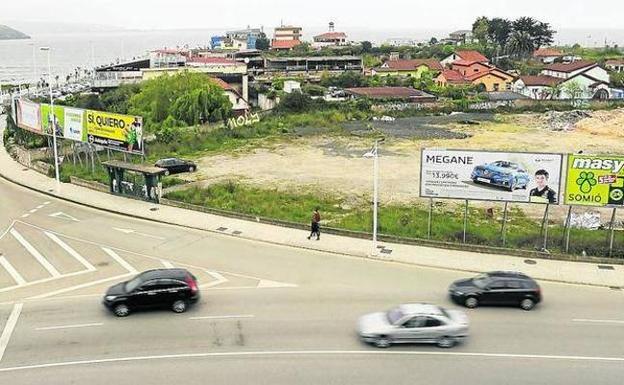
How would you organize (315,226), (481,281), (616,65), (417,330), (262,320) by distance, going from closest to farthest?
(417,330) → (262,320) → (481,281) → (315,226) → (616,65)

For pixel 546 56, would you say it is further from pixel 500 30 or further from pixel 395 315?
pixel 395 315

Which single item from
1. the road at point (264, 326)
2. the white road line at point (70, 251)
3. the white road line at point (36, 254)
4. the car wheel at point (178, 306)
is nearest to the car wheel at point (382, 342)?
the road at point (264, 326)

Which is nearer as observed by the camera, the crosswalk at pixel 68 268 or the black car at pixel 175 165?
the crosswalk at pixel 68 268

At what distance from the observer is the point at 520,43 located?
482 feet

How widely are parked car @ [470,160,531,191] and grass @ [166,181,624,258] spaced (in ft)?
10.2

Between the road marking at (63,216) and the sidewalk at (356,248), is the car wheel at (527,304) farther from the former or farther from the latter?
the road marking at (63,216)

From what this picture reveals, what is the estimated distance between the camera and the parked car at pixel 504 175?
28.4 meters

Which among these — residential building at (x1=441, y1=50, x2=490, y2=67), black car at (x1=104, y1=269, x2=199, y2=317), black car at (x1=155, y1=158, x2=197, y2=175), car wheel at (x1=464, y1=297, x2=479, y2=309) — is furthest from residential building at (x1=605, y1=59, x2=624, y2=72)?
black car at (x1=104, y1=269, x2=199, y2=317)

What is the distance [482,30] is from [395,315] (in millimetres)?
183453

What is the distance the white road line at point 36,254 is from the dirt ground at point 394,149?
1459cm

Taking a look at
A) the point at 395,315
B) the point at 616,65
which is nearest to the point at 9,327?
the point at 395,315

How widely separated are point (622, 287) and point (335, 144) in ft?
Answer: 123

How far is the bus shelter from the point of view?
3706 centimetres

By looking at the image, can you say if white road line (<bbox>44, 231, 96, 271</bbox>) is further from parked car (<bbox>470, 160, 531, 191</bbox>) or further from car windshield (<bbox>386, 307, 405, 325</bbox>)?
parked car (<bbox>470, 160, 531, 191</bbox>)
